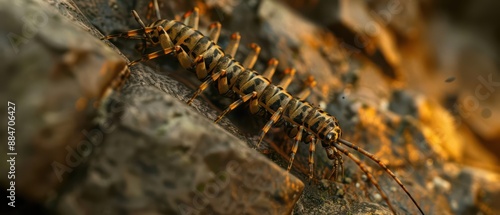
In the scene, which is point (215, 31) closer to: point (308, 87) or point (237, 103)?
point (237, 103)

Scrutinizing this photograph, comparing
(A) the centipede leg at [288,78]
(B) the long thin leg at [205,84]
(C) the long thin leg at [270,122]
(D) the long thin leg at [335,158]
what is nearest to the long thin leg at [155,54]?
(B) the long thin leg at [205,84]

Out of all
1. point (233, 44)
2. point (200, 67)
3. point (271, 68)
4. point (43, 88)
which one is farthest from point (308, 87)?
point (43, 88)

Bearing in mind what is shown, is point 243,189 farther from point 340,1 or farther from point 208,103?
point 340,1

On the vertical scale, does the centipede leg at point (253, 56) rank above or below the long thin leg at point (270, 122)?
above

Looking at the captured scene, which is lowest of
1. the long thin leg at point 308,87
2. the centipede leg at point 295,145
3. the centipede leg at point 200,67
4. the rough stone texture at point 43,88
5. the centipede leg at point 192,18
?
the rough stone texture at point 43,88

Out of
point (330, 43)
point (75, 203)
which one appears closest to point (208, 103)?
point (75, 203)

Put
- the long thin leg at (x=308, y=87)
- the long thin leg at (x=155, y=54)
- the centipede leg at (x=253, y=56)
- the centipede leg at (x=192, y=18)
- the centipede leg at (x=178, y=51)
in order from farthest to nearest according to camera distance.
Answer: the long thin leg at (x=308, y=87) → the centipede leg at (x=253, y=56) → the centipede leg at (x=192, y=18) → the centipede leg at (x=178, y=51) → the long thin leg at (x=155, y=54)

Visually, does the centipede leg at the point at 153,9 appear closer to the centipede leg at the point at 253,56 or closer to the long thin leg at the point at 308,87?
the centipede leg at the point at 253,56

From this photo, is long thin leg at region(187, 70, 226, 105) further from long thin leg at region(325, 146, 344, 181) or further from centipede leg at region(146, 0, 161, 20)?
long thin leg at region(325, 146, 344, 181)

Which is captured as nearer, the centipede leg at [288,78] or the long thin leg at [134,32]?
the long thin leg at [134,32]
